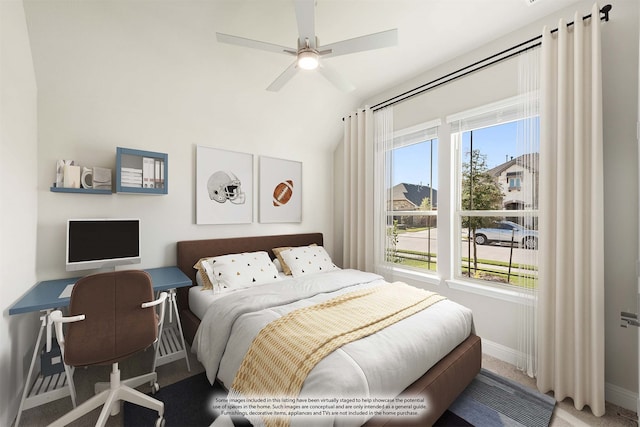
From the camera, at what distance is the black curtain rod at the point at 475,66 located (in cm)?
201

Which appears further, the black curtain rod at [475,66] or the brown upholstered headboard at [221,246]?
the brown upholstered headboard at [221,246]

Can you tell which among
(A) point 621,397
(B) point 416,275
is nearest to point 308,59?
(B) point 416,275

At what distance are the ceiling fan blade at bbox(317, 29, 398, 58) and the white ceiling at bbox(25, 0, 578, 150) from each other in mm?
523

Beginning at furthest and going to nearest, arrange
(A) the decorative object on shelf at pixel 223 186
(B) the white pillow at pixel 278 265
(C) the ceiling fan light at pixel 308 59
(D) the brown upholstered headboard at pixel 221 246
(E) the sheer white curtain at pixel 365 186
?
(E) the sheer white curtain at pixel 365 186 < (B) the white pillow at pixel 278 265 < (A) the decorative object on shelf at pixel 223 186 < (D) the brown upholstered headboard at pixel 221 246 < (C) the ceiling fan light at pixel 308 59

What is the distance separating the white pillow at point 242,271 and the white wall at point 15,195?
125 centimetres

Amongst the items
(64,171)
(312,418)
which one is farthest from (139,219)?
(312,418)

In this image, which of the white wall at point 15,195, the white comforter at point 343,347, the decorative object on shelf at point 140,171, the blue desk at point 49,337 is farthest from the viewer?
the decorative object on shelf at point 140,171

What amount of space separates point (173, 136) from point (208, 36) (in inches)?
38.7

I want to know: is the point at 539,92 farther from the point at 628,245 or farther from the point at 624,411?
the point at 624,411

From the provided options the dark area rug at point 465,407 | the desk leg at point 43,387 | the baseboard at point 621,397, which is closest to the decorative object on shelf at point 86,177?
the desk leg at point 43,387

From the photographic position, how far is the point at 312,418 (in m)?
1.16

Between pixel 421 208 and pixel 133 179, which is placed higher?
pixel 133 179

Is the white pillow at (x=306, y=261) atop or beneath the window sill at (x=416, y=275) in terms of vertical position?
atop

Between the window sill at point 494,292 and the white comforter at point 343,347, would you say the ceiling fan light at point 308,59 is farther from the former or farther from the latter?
the window sill at point 494,292
